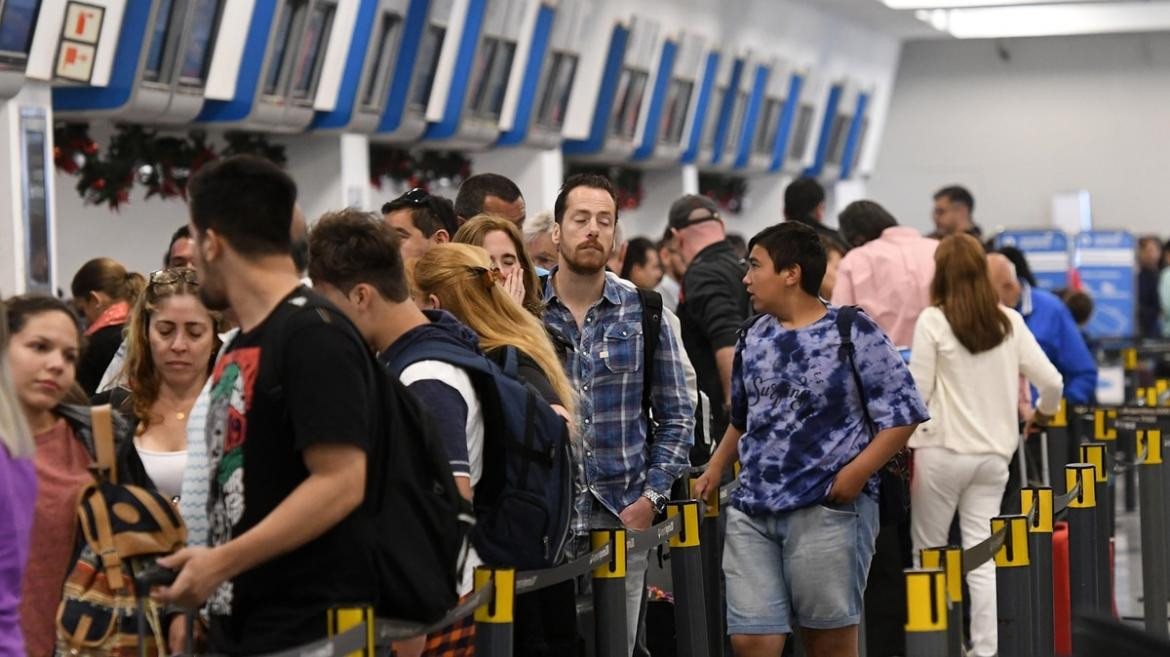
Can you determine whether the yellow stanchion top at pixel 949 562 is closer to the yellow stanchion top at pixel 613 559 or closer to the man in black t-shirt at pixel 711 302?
the yellow stanchion top at pixel 613 559

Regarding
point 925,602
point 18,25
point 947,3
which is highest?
point 947,3

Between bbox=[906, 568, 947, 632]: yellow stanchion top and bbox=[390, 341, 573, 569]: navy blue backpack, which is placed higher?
bbox=[390, 341, 573, 569]: navy blue backpack

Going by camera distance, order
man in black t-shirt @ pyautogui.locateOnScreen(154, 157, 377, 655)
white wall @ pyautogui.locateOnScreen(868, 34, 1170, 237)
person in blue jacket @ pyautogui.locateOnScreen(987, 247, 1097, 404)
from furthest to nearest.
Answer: white wall @ pyautogui.locateOnScreen(868, 34, 1170, 237) < person in blue jacket @ pyautogui.locateOnScreen(987, 247, 1097, 404) < man in black t-shirt @ pyautogui.locateOnScreen(154, 157, 377, 655)


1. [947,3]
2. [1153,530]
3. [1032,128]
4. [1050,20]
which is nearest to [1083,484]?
[1153,530]

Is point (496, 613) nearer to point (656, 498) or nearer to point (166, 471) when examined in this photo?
point (166, 471)

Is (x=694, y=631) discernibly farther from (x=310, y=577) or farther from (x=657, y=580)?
(x=310, y=577)

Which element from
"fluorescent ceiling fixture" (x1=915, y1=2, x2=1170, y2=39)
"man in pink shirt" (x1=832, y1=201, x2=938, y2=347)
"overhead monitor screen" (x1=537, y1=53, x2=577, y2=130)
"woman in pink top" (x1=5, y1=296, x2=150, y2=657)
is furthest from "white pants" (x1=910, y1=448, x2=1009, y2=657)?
"fluorescent ceiling fixture" (x1=915, y1=2, x2=1170, y2=39)

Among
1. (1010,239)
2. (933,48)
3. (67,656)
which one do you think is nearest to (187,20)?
(67,656)

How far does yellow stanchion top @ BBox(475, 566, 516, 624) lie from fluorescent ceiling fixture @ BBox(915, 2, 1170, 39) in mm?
22335

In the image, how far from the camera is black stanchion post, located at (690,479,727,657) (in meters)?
6.40

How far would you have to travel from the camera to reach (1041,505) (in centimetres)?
579

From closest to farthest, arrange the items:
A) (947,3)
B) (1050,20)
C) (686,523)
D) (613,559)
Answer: (613,559), (686,523), (947,3), (1050,20)

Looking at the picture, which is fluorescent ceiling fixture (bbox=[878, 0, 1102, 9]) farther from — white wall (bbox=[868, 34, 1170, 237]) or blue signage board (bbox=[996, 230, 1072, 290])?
white wall (bbox=[868, 34, 1170, 237])

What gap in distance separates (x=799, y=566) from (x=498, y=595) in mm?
1626
